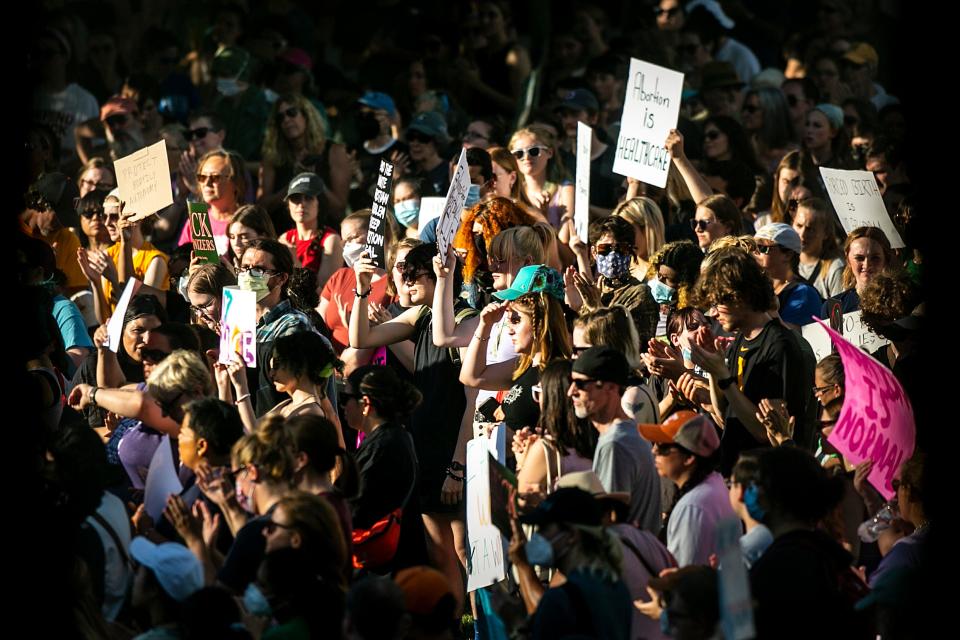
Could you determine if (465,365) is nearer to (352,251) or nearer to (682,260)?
(682,260)

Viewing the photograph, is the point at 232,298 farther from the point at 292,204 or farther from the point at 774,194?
the point at 774,194

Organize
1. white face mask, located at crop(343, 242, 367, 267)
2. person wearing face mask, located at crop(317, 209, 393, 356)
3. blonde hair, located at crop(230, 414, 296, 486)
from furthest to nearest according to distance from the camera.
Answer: white face mask, located at crop(343, 242, 367, 267) < person wearing face mask, located at crop(317, 209, 393, 356) < blonde hair, located at crop(230, 414, 296, 486)

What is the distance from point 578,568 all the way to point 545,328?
229 centimetres

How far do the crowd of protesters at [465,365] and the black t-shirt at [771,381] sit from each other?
14mm

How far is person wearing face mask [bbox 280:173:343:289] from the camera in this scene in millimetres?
10148

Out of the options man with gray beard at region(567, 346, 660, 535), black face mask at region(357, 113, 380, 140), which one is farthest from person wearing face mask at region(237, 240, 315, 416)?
black face mask at region(357, 113, 380, 140)

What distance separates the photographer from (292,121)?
12164 millimetres

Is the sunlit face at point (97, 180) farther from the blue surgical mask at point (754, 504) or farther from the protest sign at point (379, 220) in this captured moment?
the blue surgical mask at point (754, 504)

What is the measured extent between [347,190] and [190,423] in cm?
548

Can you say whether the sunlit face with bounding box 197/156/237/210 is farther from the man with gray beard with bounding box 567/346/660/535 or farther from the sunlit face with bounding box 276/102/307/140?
the man with gray beard with bounding box 567/346/660/535

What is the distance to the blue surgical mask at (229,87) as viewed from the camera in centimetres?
1377

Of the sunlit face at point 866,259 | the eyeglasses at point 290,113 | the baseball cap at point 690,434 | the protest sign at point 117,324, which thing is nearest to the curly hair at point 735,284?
the baseball cap at point 690,434

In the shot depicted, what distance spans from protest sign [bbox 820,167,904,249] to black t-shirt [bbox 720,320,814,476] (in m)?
2.27

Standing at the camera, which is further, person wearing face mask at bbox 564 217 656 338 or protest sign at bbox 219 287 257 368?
person wearing face mask at bbox 564 217 656 338
